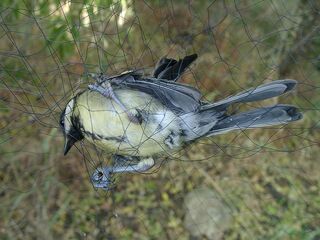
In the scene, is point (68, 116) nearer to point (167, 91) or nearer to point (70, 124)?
point (70, 124)

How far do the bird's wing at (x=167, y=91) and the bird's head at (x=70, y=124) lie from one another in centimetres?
14

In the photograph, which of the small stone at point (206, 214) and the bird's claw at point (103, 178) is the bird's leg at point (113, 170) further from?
the small stone at point (206, 214)

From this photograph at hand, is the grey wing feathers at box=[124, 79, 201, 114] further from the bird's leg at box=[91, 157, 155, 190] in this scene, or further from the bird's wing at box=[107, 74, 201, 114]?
the bird's leg at box=[91, 157, 155, 190]

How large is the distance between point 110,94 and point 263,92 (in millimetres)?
334

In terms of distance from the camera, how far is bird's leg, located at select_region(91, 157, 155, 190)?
1238 mm

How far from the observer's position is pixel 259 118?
1148mm

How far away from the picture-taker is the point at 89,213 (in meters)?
2.23

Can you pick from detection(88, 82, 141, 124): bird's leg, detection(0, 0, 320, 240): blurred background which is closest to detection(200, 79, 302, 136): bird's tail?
detection(88, 82, 141, 124): bird's leg

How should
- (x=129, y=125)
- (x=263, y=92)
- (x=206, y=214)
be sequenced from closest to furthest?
(x=263, y=92)
(x=129, y=125)
(x=206, y=214)

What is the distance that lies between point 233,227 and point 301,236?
311mm

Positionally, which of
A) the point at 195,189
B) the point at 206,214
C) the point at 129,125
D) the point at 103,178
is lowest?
the point at 206,214

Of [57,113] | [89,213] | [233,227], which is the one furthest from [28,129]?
[233,227]

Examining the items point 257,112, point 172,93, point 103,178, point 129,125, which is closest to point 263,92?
point 257,112

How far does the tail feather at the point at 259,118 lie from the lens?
112cm
